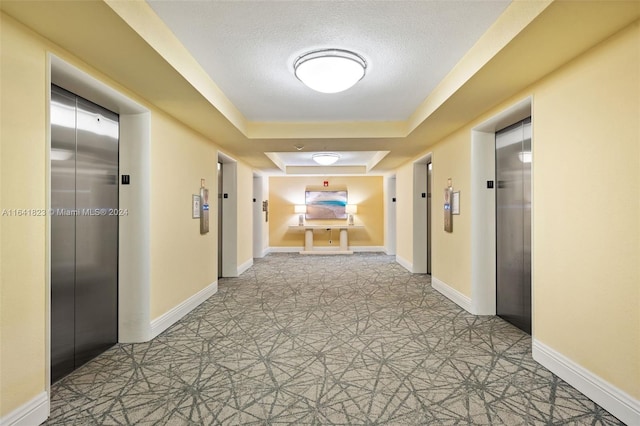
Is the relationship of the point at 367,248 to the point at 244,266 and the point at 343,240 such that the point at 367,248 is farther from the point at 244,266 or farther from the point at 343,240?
the point at 244,266

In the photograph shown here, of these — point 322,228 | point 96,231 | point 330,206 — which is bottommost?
point 322,228

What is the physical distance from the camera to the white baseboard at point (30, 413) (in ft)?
7.07

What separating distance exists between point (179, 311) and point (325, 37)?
4.00 m

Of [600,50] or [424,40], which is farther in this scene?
[424,40]

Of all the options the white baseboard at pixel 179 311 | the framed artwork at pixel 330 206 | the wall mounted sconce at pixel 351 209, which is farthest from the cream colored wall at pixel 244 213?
the wall mounted sconce at pixel 351 209

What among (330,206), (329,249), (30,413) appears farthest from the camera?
(330,206)

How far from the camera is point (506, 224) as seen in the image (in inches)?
178

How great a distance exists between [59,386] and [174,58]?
309 cm

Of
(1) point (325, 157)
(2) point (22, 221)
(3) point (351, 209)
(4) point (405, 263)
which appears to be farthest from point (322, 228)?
(2) point (22, 221)

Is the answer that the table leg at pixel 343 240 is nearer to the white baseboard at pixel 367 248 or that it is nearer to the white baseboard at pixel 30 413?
the white baseboard at pixel 367 248

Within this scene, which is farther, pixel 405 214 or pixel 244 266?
pixel 405 214

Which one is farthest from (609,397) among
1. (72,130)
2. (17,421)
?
Result: (72,130)

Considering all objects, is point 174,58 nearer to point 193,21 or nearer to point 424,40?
point 193,21

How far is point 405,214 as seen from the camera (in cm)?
880
